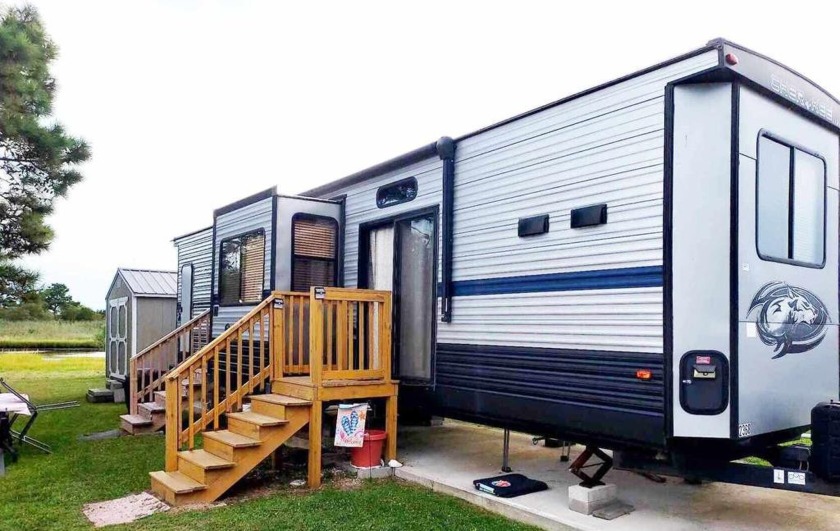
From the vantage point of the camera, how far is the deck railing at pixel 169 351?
8.90 metres

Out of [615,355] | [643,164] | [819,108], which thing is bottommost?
[615,355]

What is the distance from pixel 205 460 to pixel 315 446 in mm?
899

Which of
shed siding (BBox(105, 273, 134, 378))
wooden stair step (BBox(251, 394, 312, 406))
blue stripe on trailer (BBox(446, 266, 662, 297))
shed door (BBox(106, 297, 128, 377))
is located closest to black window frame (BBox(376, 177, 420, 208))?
blue stripe on trailer (BBox(446, 266, 662, 297))

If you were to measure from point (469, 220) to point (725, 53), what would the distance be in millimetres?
2418

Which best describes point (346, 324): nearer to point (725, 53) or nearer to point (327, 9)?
point (725, 53)

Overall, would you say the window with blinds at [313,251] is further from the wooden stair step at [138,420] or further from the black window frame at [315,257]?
the wooden stair step at [138,420]

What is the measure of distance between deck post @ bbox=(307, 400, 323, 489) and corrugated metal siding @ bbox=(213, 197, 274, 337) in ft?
6.36

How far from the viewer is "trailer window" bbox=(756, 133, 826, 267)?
4.16 metres

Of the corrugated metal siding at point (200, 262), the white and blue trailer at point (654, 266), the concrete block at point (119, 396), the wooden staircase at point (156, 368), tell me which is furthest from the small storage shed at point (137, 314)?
the white and blue trailer at point (654, 266)

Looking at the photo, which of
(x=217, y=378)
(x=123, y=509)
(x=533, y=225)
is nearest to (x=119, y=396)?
(x=217, y=378)

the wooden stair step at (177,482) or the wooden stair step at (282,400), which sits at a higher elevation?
the wooden stair step at (282,400)

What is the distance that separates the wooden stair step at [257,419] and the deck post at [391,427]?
980 millimetres

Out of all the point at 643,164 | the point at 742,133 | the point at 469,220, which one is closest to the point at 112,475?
the point at 469,220

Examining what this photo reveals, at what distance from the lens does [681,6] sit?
6.62 m
